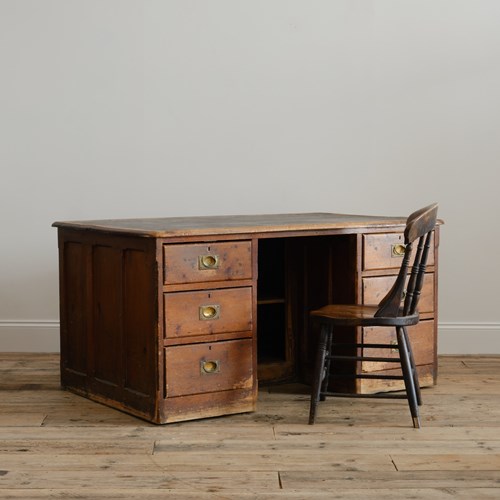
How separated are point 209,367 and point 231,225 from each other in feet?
1.75

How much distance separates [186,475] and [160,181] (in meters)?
2.26

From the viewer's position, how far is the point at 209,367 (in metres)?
3.68

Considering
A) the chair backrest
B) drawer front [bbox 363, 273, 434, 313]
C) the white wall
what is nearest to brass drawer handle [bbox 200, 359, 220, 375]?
the chair backrest

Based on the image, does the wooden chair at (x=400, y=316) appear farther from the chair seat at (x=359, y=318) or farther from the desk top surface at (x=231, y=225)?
the desk top surface at (x=231, y=225)

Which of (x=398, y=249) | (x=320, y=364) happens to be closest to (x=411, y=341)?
(x=398, y=249)

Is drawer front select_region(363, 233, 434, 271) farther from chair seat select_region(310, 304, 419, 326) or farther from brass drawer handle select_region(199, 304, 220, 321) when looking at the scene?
brass drawer handle select_region(199, 304, 220, 321)

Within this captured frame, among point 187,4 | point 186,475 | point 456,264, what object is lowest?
point 186,475

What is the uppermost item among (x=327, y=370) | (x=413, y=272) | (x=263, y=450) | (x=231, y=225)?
(x=231, y=225)

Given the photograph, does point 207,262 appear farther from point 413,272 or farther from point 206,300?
point 413,272

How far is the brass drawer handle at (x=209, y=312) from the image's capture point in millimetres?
3652

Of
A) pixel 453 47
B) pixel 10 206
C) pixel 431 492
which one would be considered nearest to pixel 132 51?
pixel 10 206

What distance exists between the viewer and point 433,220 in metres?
3.69

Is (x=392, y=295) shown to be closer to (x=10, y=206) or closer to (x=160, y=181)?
(x=160, y=181)

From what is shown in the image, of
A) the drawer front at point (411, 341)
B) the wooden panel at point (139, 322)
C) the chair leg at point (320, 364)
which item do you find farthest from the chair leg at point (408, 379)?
the wooden panel at point (139, 322)
